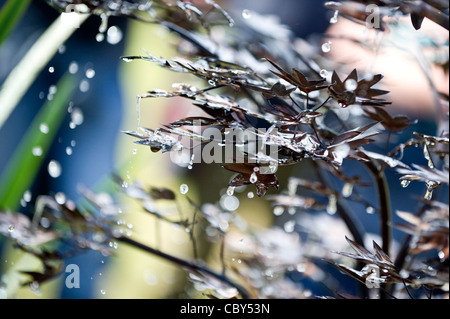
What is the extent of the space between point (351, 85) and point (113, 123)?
6.62 ft

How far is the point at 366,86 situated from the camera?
538 mm

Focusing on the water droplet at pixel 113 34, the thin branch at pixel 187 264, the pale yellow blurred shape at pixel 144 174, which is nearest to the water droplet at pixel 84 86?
the pale yellow blurred shape at pixel 144 174

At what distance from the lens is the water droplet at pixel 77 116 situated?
2243mm

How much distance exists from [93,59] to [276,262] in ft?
5.55

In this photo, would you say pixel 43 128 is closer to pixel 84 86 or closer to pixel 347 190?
pixel 347 190

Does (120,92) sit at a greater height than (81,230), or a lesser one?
lesser

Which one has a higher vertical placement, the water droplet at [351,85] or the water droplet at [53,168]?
the water droplet at [351,85]

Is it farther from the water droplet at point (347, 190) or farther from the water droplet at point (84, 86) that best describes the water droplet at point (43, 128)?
the water droplet at point (84, 86)

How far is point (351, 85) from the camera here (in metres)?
0.53

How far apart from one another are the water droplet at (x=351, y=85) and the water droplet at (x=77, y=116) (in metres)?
1.91

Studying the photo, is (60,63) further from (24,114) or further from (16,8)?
(16,8)

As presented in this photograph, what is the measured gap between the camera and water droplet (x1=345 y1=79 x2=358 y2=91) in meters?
0.53

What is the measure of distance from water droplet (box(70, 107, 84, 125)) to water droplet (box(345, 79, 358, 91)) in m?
1.91
